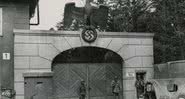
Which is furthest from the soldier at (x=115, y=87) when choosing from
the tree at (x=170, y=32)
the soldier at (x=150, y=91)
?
the tree at (x=170, y=32)

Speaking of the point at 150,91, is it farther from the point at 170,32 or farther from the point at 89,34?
the point at 170,32

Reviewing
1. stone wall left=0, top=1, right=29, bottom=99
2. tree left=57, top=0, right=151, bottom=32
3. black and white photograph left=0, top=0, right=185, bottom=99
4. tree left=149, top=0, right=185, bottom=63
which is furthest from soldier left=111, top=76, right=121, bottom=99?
tree left=57, top=0, right=151, bottom=32

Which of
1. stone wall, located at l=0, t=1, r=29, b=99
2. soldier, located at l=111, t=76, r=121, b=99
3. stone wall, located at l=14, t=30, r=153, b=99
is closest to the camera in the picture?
stone wall, located at l=14, t=30, r=153, b=99

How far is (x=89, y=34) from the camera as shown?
1948 cm

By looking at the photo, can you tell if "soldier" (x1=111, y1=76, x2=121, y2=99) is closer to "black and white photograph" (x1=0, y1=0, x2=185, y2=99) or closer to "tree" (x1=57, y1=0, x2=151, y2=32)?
"black and white photograph" (x1=0, y1=0, x2=185, y2=99)

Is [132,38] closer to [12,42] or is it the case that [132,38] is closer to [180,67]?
[180,67]

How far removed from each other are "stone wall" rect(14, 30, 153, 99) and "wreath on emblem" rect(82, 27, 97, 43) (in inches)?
9.0

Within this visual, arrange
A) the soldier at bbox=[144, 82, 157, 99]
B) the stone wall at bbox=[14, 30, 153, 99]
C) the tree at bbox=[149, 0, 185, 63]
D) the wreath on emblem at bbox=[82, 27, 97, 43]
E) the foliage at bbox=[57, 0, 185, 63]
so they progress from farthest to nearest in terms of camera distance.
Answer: the foliage at bbox=[57, 0, 185, 63], the tree at bbox=[149, 0, 185, 63], the wreath on emblem at bbox=[82, 27, 97, 43], the stone wall at bbox=[14, 30, 153, 99], the soldier at bbox=[144, 82, 157, 99]

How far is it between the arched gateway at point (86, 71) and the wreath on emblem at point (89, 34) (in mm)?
1245

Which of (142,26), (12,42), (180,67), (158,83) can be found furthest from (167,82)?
(142,26)

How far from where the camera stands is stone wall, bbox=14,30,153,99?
18.2 metres

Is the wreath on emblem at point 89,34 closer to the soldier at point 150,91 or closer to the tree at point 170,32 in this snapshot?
the soldier at point 150,91

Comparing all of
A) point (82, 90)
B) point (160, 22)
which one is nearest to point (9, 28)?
point (82, 90)

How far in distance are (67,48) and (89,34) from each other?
4.59 feet
